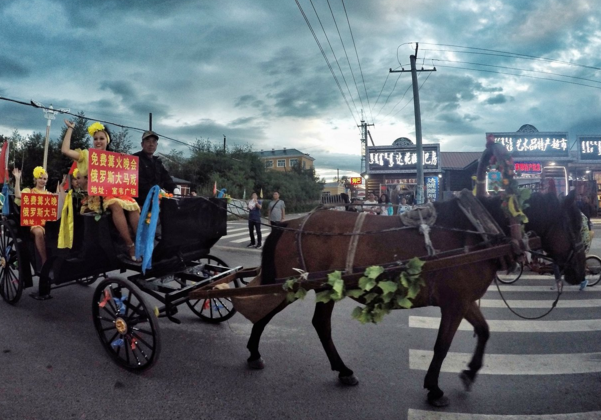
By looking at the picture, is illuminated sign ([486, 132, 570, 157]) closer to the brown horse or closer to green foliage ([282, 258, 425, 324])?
the brown horse

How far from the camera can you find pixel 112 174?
3.84 metres

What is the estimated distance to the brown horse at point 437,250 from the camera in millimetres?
2990

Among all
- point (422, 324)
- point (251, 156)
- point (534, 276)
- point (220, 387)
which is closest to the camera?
point (220, 387)

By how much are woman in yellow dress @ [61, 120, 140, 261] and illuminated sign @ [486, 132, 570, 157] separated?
2490cm

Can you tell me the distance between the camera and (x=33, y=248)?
4988mm

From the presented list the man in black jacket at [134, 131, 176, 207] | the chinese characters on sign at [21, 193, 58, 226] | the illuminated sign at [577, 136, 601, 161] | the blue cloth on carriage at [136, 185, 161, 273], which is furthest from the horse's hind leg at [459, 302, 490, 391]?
the illuminated sign at [577, 136, 601, 161]

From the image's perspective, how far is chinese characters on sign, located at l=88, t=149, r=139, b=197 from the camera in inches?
144

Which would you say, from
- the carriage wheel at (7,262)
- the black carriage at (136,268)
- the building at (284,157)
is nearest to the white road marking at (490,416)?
the black carriage at (136,268)

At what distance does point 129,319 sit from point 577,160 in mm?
28384

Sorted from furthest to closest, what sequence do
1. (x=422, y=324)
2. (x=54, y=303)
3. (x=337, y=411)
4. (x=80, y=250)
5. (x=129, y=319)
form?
(x=54, y=303) → (x=422, y=324) → (x=80, y=250) → (x=129, y=319) → (x=337, y=411)

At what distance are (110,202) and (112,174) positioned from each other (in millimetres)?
284

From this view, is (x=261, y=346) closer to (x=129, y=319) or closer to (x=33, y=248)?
(x=129, y=319)

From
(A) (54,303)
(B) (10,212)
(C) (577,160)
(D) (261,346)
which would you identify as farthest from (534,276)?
(C) (577,160)

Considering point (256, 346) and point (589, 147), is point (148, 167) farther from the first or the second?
point (589, 147)
